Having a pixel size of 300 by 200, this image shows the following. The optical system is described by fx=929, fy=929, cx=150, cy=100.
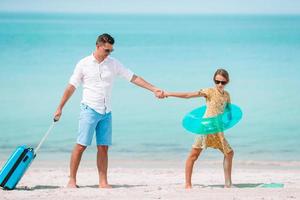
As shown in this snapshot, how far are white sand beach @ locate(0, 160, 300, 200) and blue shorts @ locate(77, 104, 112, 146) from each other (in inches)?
18.2

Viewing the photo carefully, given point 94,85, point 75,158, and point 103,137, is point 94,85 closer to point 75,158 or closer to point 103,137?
point 103,137

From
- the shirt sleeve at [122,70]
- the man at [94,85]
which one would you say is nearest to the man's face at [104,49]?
the man at [94,85]

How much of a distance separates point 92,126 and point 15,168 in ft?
2.69

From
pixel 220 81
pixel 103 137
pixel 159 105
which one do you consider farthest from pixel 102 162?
pixel 159 105

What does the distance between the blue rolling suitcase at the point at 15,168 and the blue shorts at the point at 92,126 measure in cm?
51

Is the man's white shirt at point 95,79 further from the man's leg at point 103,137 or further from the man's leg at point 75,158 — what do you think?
the man's leg at point 75,158

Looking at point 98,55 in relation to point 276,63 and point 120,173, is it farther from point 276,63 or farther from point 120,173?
point 276,63

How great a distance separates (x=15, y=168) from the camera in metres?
8.60

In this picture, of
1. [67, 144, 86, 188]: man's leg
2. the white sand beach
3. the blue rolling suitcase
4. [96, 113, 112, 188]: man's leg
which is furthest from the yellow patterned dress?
the blue rolling suitcase

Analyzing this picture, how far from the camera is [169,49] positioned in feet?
147

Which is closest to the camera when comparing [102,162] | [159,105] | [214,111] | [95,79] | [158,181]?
[95,79]

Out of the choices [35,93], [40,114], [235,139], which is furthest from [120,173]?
[35,93]

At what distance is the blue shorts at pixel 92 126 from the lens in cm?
877

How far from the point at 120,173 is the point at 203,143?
2.04 m
